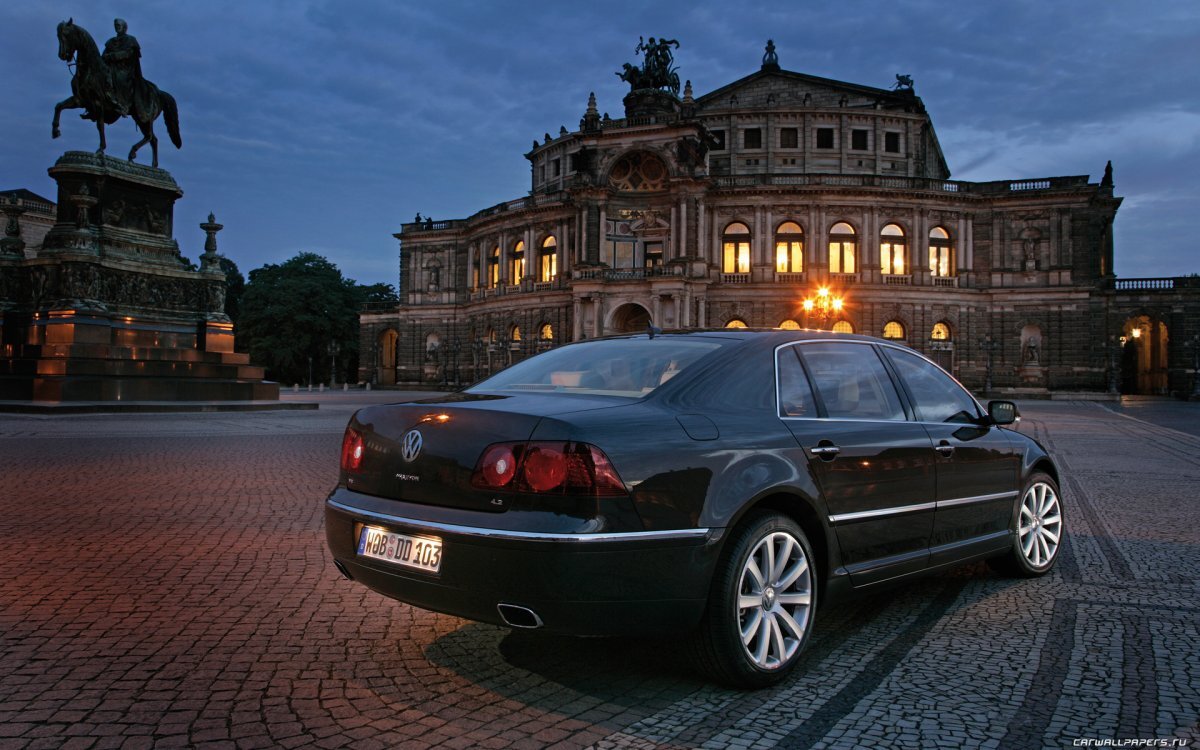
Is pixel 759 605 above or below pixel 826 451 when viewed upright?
below

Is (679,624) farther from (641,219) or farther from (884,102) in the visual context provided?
(884,102)

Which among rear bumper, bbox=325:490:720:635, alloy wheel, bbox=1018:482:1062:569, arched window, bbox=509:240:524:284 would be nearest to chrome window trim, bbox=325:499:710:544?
rear bumper, bbox=325:490:720:635

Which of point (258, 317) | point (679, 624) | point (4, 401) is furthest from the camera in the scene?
point (258, 317)

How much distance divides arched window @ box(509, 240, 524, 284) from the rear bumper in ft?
195

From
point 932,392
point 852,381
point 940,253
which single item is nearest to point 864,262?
point 940,253

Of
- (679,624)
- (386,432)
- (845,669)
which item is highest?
(386,432)

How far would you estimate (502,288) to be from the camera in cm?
6244

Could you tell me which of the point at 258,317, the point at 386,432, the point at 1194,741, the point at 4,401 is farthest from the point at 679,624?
the point at 258,317

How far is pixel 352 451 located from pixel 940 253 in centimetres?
5683

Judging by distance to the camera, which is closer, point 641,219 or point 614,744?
point 614,744

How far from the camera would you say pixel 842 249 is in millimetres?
54531

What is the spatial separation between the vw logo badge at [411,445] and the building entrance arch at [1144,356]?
6205 centimetres

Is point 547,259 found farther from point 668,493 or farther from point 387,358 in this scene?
point 668,493

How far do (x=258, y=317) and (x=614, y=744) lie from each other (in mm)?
75919
